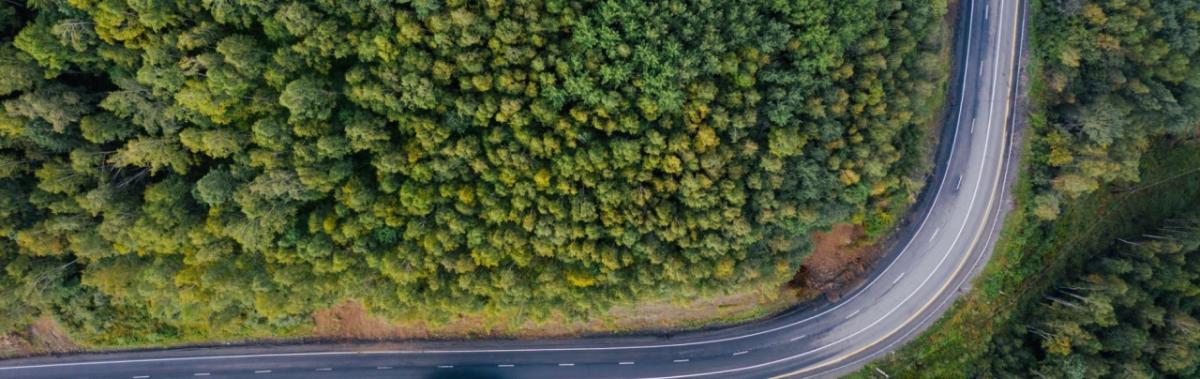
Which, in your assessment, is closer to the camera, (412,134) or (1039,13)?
(412,134)

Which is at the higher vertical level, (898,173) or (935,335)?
(898,173)

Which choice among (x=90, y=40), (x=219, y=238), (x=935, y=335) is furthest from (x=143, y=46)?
(x=935, y=335)

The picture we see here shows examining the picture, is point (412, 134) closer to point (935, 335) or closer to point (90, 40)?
point (90, 40)

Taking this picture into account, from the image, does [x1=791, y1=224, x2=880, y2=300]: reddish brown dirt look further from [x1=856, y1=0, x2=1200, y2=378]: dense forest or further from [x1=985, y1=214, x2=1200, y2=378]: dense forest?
[x1=985, y1=214, x2=1200, y2=378]: dense forest

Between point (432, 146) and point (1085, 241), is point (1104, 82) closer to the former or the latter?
point (1085, 241)

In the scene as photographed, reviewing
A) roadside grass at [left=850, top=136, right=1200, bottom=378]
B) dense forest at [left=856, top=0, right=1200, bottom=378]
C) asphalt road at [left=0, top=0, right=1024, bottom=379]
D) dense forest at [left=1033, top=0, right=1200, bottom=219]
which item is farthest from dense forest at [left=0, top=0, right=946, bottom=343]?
roadside grass at [left=850, top=136, right=1200, bottom=378]
